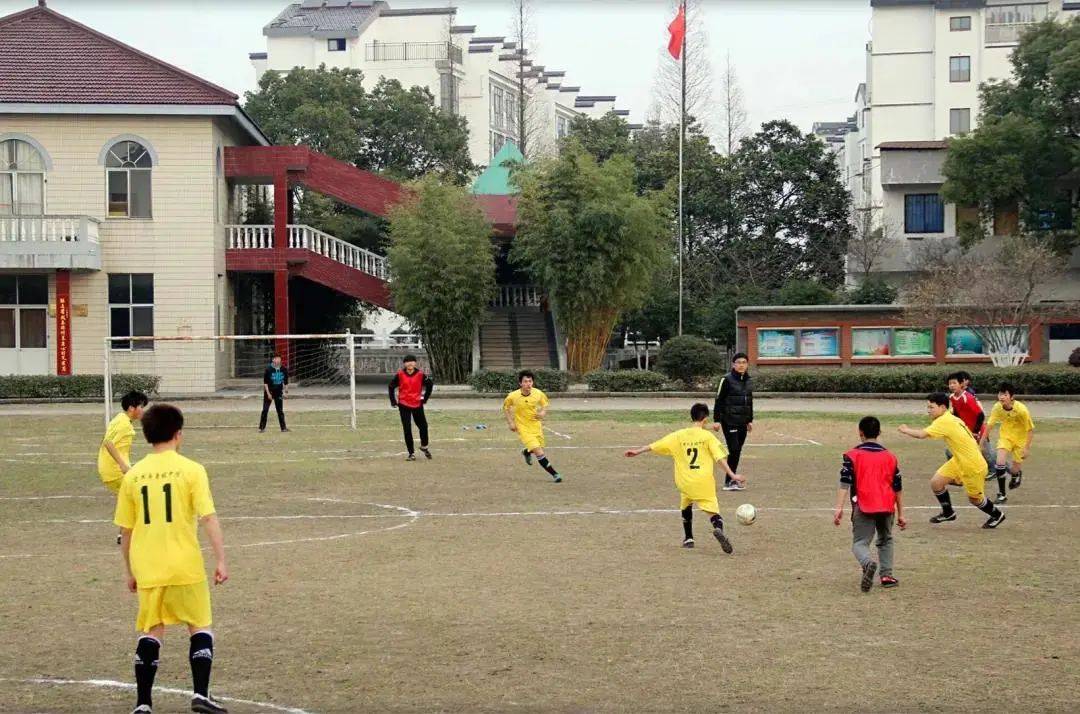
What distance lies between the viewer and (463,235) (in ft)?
155

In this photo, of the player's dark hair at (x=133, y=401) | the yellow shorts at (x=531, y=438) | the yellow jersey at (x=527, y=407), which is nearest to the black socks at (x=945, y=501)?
the yellow jersey at (x=527, y=407)

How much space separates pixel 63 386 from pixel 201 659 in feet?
117

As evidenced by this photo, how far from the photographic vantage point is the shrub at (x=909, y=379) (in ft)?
128

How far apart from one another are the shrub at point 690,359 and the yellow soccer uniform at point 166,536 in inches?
1405

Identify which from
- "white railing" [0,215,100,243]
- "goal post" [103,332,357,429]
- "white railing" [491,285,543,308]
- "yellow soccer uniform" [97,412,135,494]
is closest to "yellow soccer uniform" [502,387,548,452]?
"yellow soccer uniform" [97,412,135,494]

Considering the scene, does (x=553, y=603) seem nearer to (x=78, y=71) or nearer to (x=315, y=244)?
(x=315, y=244)

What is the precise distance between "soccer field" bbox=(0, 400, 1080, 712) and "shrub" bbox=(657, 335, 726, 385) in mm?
21783

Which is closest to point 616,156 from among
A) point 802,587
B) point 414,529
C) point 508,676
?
point 414,529

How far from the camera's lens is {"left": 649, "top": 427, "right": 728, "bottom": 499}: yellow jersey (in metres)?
13.8

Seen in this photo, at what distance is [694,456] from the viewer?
13.8 meters

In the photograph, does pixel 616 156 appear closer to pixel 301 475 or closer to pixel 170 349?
pixel 170 349

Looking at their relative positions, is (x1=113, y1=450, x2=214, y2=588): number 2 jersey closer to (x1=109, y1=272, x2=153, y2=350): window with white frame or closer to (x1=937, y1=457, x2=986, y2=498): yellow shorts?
(x1=937, y1=457, x2=986, y2=498): yellow shorts

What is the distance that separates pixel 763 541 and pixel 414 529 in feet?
12.7

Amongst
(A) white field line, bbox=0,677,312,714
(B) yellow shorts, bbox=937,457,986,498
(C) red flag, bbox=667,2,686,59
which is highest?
(C) red flag, bbox=667,2,686,59
